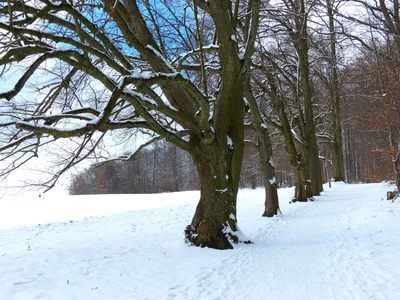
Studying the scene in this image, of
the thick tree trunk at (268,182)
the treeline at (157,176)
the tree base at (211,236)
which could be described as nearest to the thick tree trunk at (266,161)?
the thick tree trunk at (268,182)

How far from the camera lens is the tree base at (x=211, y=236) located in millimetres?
6625

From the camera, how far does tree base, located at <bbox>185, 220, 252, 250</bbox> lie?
21.7 ft

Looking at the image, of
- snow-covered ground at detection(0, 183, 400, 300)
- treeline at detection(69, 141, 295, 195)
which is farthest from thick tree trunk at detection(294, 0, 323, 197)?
treeline at detection(69, 141, 295, 195)

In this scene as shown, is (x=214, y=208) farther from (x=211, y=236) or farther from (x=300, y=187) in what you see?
(x=300, y=187)

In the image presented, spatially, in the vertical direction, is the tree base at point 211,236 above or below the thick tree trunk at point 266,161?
below

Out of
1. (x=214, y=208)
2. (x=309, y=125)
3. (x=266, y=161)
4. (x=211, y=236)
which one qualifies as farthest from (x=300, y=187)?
(x=211, y=236)

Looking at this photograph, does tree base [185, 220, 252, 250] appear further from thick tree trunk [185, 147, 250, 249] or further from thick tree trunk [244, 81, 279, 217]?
thick tree trunk [244, 81, 279, 217]

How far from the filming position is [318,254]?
19.5 feet

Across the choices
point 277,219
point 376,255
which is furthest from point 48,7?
point 277,219

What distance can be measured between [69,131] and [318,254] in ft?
15.1

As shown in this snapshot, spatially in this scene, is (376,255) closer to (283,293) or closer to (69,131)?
(283,293)

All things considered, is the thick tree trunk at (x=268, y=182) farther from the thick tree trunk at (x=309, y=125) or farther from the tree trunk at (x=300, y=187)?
the thick tree trunk at (x=309, y=125)

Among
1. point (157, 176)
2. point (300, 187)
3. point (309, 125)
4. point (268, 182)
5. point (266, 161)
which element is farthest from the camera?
point (157, 176)

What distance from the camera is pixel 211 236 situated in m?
6.66
